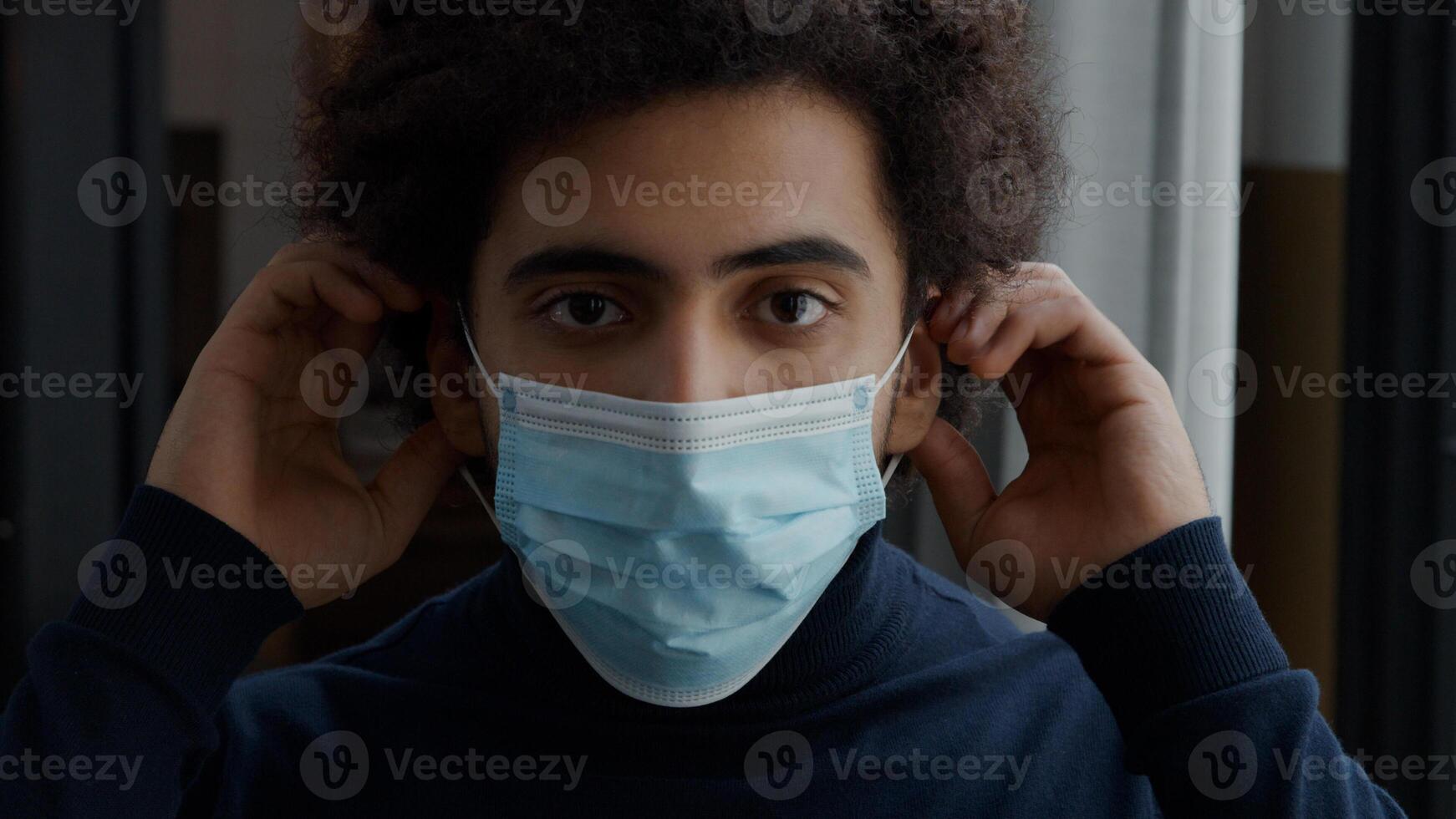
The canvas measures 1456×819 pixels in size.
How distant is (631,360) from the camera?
3.85 ft

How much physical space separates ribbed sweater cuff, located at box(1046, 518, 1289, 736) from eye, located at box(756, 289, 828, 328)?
43cm

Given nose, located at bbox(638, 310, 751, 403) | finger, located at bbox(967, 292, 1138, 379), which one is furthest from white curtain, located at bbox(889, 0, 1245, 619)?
nose, located at bbox(638, 310, 751, 403)

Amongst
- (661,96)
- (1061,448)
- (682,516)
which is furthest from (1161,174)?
(682,516)

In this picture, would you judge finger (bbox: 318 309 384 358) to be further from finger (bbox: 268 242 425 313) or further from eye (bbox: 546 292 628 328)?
eye (bbox: 546 292 628 328)

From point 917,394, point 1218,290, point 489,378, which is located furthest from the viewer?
point 1218,290

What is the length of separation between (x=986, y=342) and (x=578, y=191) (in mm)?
503

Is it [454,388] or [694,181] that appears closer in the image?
[694,181]

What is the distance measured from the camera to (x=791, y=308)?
3.96ft

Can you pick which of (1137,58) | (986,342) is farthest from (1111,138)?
(986,342)

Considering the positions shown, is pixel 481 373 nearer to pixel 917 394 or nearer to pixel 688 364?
pixel 688 364

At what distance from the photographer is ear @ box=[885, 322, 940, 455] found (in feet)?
4.42

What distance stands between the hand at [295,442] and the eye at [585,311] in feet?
0.79

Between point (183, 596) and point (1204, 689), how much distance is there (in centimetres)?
103

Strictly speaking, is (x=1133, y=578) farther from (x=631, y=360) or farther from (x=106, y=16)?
(x=106, y=16)
